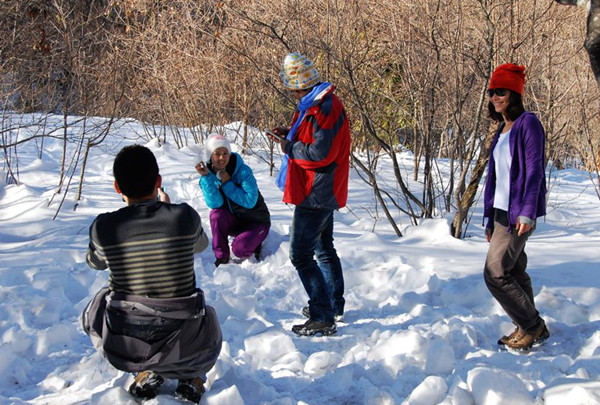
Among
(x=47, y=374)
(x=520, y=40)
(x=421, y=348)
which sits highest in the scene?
(x=520, y=40)

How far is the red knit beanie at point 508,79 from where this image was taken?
10.5ft

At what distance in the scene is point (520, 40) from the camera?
5.48 meters

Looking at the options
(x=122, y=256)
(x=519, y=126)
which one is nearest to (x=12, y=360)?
(x=122, y=256)

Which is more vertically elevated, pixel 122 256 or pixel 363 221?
pixel 122 256

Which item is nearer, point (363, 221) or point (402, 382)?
point (402, 382)

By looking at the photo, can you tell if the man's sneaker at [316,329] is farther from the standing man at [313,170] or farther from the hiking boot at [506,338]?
the hiking boot at [506,338]

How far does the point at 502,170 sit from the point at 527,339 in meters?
0.98

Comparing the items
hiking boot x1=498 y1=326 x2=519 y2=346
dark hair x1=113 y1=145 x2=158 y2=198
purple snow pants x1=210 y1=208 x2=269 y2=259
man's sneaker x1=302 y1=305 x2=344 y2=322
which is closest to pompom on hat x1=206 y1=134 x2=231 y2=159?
purple snow pants x1=210 y1=208 x2=269 y2=259

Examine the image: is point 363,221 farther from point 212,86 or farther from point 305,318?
point 212,86


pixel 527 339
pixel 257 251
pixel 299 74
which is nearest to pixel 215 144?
pixel 257 251

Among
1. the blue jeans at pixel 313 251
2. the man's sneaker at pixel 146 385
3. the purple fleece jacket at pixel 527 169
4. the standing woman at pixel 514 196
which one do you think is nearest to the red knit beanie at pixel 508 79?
the standing woman at pixel 514 196

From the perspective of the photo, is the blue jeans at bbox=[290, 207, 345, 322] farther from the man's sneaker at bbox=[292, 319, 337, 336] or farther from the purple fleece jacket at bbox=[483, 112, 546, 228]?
the purple fleece jacket at bbox=[483, 112, 546, 228]

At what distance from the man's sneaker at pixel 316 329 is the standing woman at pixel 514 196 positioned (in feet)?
3.37

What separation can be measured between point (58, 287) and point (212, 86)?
19.9ft
